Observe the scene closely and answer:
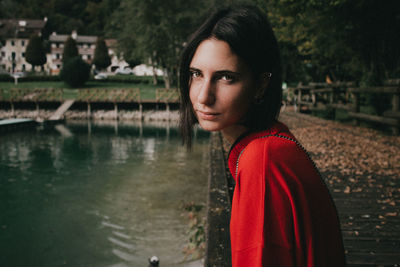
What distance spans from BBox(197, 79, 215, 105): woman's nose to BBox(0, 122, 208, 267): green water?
18.7 ft

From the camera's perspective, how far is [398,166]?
6.56 meters

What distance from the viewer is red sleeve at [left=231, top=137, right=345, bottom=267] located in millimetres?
1026

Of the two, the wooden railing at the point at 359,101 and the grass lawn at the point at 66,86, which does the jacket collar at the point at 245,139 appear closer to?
the wooden railing at the point at 359,101

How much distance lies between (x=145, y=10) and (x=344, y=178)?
44960 mm

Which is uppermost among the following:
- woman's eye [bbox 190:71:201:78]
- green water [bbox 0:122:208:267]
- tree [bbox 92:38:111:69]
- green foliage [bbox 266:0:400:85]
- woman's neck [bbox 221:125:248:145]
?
tree [bbox 92:38:111:69]

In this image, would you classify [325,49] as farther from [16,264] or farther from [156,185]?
[16,264]

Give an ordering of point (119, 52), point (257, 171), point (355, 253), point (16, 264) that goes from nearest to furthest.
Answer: point (257, 171), point (355, 253), point (16, 264), point (119, 52)

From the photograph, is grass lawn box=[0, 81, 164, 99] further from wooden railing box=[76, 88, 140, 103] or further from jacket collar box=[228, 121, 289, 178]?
jacket collar box=[228, 121, 289, 178]

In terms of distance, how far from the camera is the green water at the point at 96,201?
7.90m

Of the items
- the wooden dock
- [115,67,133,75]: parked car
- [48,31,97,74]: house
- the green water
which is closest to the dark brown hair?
the green water

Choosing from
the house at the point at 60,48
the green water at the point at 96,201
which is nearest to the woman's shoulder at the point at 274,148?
the green water at the point at 96,201

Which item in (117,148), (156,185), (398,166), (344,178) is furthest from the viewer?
(117,148)

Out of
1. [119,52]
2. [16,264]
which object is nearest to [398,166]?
[16,264]

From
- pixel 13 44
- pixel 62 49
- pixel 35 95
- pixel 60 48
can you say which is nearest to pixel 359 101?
pixel 35 95
